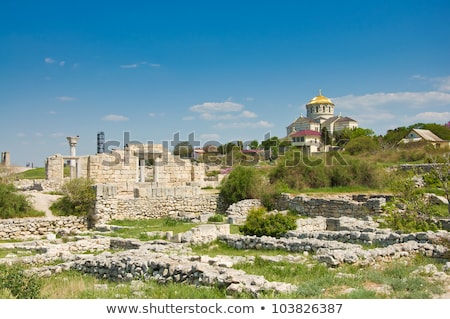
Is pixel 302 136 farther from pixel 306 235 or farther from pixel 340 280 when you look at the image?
pixel 340 280

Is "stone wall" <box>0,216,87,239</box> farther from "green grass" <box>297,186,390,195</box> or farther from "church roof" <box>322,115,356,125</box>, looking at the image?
"church roof" <box>322,115,356,125</box>

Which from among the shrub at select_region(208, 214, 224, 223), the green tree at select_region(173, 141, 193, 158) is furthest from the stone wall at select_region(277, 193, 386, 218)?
the green tree at select_region(173, 141, 193, 158)

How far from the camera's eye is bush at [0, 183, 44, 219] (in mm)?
15852

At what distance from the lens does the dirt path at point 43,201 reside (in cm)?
1714

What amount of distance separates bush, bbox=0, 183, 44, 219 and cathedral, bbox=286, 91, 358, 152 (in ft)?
200

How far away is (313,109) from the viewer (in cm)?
9231

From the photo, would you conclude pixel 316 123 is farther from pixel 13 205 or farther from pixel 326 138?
pixel 13 205

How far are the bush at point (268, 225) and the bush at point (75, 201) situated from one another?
285 inches

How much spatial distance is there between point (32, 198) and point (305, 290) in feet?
46.2
